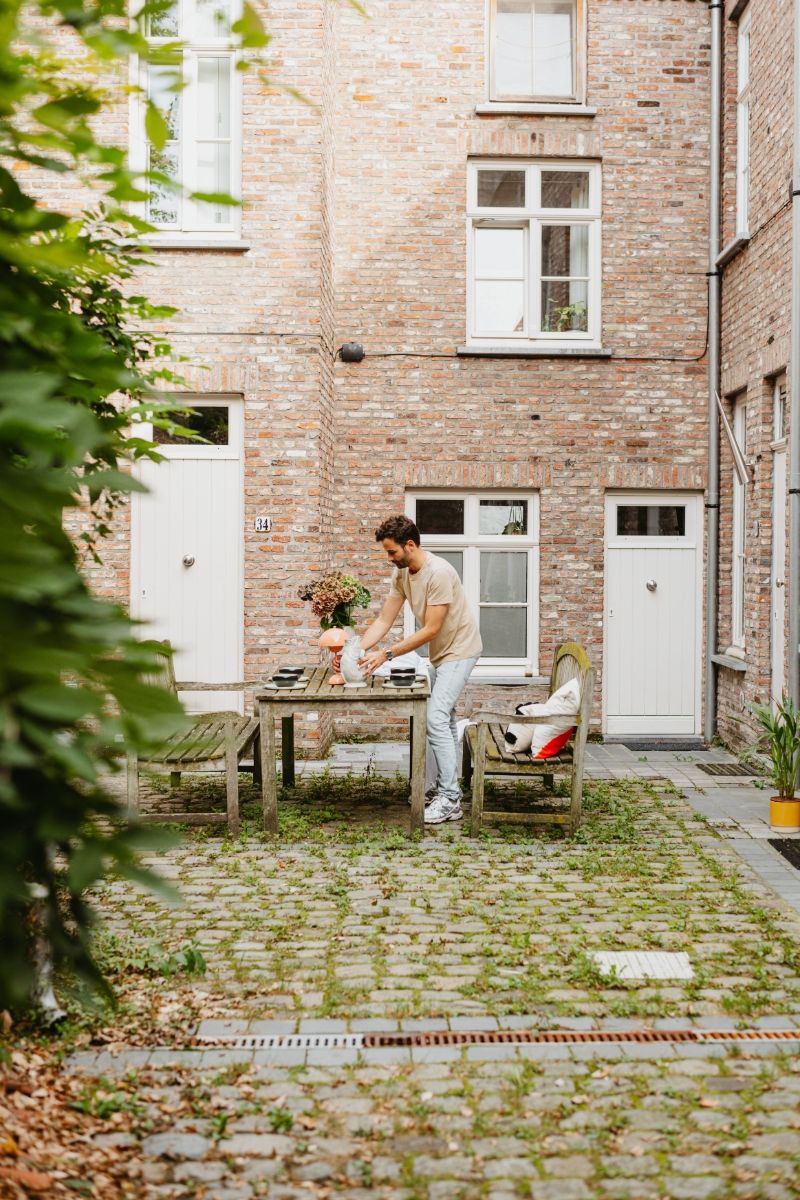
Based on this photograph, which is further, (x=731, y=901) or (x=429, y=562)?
(x=429, y=562)

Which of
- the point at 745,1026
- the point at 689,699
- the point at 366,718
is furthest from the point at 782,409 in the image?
the point at 745,1026

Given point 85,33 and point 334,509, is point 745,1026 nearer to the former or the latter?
point 85,33

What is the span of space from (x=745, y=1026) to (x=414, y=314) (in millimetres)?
8813

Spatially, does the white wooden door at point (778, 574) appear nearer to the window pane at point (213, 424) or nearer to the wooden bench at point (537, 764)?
the wooden bench at point (537, 764)

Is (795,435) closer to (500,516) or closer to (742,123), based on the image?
(500,516)

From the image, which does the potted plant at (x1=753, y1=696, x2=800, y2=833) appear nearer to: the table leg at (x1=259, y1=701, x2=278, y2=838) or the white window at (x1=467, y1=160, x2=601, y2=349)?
the table leg at (x1=259, y1=701, x2=278, y2=838)

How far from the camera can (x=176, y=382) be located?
471 centimetres

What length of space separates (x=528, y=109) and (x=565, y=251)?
1.41m

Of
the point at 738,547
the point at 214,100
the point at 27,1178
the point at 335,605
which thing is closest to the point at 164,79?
the point at 27,1178

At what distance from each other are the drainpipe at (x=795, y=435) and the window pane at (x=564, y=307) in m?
3.02

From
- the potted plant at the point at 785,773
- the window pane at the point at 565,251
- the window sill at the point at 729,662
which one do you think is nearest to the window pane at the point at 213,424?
the window pane at the point at 565,251

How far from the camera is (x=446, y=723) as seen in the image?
8.19 meters

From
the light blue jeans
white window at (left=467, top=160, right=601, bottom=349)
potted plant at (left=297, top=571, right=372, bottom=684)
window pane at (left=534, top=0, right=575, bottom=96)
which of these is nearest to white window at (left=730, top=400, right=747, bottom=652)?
white window at (left=467, top=160, right=601, bottom=349)

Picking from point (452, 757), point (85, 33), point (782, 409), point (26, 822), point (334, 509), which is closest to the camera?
point (26, 822)
